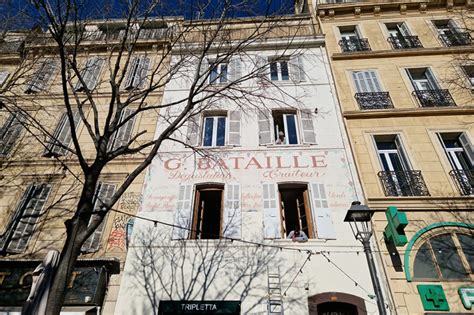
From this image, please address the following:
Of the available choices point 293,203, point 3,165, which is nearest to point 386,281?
point 293,203

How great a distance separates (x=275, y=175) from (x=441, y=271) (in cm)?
446

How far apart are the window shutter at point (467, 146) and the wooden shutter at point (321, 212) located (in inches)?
171

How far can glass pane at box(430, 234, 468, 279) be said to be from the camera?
628 centimetres

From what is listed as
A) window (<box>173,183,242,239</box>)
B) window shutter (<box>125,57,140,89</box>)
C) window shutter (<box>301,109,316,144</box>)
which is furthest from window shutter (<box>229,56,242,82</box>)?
window (<box>173,183,242,239</box>)

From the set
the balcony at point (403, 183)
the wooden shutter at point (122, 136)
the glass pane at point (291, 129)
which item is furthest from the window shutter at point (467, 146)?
the wooden shutter at point (122, 136)

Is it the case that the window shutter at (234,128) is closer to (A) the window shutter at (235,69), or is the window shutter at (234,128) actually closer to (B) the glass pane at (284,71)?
(A) the window shutter at (235,69)

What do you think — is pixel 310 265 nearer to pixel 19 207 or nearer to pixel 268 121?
pixel 268 121

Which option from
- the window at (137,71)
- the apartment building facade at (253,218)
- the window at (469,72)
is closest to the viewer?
the apartment building facade at (253,218)

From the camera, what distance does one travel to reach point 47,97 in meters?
10.9

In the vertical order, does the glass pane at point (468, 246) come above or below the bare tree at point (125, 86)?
below

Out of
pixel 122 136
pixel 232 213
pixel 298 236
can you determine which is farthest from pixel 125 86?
pixel 298 236

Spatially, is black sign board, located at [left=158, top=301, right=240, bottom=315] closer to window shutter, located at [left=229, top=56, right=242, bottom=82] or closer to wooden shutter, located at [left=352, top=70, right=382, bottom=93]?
wooden shutter, located at [left=352, top=70, right=382, bottom=93]

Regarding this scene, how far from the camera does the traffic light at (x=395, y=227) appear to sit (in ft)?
19.7

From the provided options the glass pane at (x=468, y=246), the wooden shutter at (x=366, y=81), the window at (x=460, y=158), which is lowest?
the glass pane at (x=468, y=246)
